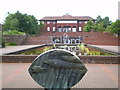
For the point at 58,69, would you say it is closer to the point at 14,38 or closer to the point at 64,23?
the point at 14,38

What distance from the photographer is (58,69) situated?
146 inches

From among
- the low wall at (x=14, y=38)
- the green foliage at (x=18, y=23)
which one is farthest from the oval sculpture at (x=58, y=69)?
the green foliage at (x=18, y=23)

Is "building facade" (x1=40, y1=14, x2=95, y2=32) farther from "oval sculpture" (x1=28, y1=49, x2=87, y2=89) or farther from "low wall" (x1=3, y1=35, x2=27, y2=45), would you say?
"oval sculpture" (x1=28, y1=49, x2=87, y2=89)

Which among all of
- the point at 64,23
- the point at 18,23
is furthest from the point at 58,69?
the point at 64,23

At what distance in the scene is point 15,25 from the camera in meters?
33.9

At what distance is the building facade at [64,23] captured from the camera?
49616 mm

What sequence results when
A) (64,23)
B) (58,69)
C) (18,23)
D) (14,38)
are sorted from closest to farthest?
(58,69) < (14,38) < (18,23) < (64,23)

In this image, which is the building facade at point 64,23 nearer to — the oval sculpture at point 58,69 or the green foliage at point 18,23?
the green foliage at point 18,23

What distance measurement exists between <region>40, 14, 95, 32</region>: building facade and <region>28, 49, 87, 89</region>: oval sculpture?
149 ft

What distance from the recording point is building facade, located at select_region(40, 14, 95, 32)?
163ft

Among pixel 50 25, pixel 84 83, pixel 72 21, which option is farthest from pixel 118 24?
pixel 84 83

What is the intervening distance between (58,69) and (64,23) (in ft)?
152

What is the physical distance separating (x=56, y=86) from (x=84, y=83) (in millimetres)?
2060

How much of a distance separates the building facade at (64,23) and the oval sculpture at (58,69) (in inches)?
1792
